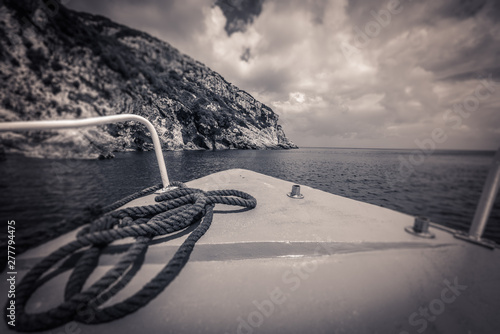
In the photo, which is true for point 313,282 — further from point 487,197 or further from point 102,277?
point 487,197

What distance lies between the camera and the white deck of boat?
99 cm

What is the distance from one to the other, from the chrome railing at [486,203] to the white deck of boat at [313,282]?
11 cm

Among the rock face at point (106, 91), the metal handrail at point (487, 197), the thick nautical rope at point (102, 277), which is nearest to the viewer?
the thick nautical rope at point (102, 277)

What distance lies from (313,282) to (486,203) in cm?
175

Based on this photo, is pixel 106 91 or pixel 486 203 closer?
pixel 486 203

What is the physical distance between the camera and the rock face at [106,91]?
104 inches

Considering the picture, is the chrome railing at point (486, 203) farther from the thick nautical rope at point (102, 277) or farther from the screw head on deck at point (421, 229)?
the thick nautical rope at point (102, 277)

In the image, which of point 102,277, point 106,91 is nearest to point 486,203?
point 102,277

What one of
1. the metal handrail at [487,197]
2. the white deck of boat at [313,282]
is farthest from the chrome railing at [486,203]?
the white deck of boat at [313,282]

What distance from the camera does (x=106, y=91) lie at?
2323 cm

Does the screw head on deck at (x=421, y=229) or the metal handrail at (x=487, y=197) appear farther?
the screw head on deck at (x=421, y=229)

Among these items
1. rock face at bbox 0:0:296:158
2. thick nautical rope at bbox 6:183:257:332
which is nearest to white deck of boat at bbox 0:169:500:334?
thick nautical rope at bbox 6:183:257:332

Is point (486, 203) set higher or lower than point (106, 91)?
lower

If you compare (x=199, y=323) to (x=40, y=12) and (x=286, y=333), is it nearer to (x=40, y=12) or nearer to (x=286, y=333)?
(x=286, y=333)
